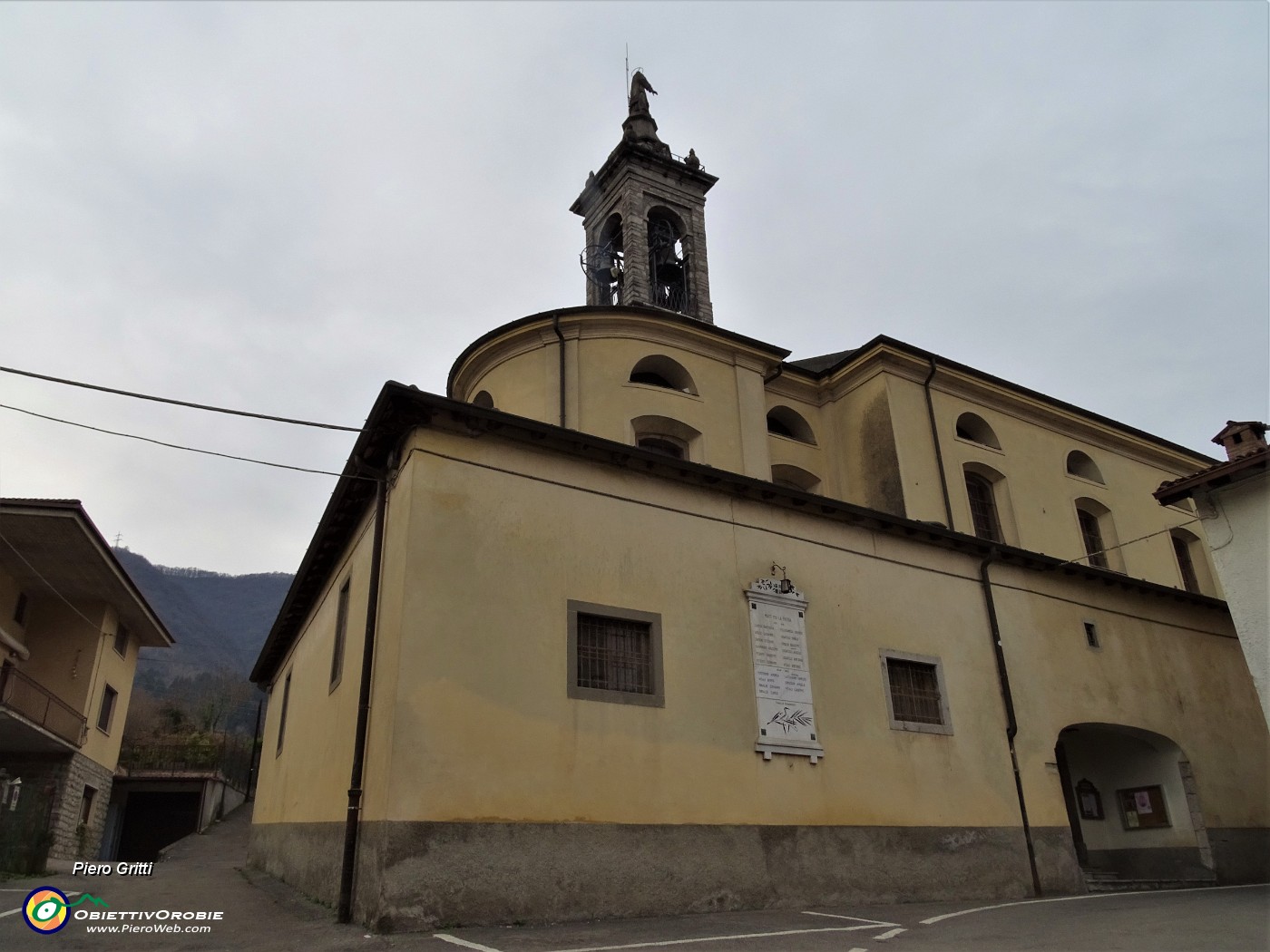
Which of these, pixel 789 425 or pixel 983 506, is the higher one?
pixel 789 425

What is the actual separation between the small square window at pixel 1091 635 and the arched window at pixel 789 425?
657cm

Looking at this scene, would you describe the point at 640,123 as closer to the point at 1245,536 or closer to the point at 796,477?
the point at 796,477

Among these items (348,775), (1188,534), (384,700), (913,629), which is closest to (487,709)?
(384,700)

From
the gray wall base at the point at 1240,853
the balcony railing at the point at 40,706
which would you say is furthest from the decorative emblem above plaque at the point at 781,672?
the balcony railing at the point at 40,706

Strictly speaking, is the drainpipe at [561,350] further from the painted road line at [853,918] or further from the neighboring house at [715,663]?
the painted road line at [853,918]

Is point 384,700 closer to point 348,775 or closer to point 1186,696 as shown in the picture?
point 348,775

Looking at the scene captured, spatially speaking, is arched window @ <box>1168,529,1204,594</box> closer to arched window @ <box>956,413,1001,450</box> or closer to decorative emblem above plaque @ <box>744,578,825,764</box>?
arched window @ <box>956,413,1001,450</box>

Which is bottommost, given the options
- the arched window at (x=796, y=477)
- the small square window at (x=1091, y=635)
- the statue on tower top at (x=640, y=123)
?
the small square window at (x=1091, y=635)

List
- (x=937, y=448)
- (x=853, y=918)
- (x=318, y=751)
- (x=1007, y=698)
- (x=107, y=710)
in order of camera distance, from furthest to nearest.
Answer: (x=107, y=710) → (x=937, y=448) → (x=1007, y=698) → (x=318, y=751) → (x=853, y=918)

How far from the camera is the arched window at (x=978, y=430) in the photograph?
20.4m

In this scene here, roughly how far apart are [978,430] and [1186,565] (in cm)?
763

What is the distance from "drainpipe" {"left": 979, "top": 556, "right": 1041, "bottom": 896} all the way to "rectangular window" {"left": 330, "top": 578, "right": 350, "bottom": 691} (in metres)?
9.55

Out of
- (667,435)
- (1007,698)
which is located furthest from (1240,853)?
(667,435)

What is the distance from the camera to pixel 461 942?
7555 millimetres
